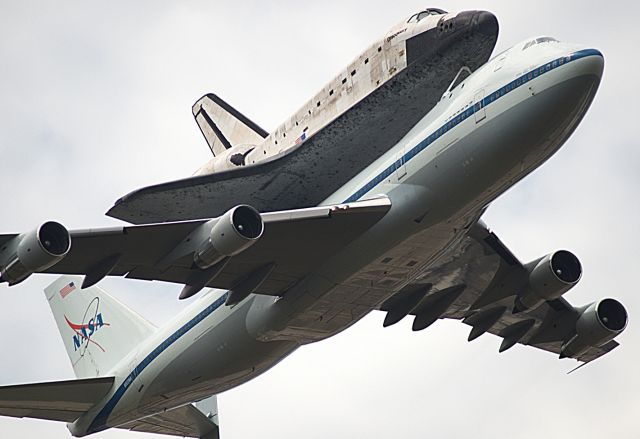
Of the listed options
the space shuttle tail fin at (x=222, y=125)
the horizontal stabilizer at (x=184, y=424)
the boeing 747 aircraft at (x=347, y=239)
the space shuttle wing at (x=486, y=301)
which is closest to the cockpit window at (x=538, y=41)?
the boeing 747 aircraft at (x=347, y=239)

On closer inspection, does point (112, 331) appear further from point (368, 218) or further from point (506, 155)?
point (506, 155)

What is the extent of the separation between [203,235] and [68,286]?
14172mm

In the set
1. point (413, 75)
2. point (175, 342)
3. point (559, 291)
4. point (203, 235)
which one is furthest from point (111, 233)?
point (559, 291)

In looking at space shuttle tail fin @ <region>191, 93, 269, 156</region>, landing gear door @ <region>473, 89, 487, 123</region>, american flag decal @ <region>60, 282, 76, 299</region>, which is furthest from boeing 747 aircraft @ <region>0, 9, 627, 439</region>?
space shuttle tail fin @ <region>191, 93, 269, 156</region>

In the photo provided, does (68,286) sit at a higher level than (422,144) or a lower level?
higher

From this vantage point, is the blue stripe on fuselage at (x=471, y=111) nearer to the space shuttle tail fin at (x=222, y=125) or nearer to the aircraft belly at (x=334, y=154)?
the aircraft belly at (x=334, y=154)

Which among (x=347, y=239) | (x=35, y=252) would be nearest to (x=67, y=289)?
(x=35, y=252)

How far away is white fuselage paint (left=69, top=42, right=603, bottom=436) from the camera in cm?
2691

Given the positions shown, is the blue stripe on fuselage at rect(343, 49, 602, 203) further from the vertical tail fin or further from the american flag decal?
the american flag decal

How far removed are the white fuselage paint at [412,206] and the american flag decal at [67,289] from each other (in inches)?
312

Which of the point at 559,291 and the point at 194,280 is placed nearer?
the point at 194,280

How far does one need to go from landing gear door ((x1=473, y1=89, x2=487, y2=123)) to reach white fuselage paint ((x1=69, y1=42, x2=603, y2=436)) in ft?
0.09

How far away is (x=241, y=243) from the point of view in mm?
27344

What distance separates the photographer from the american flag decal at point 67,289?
40812 mm
